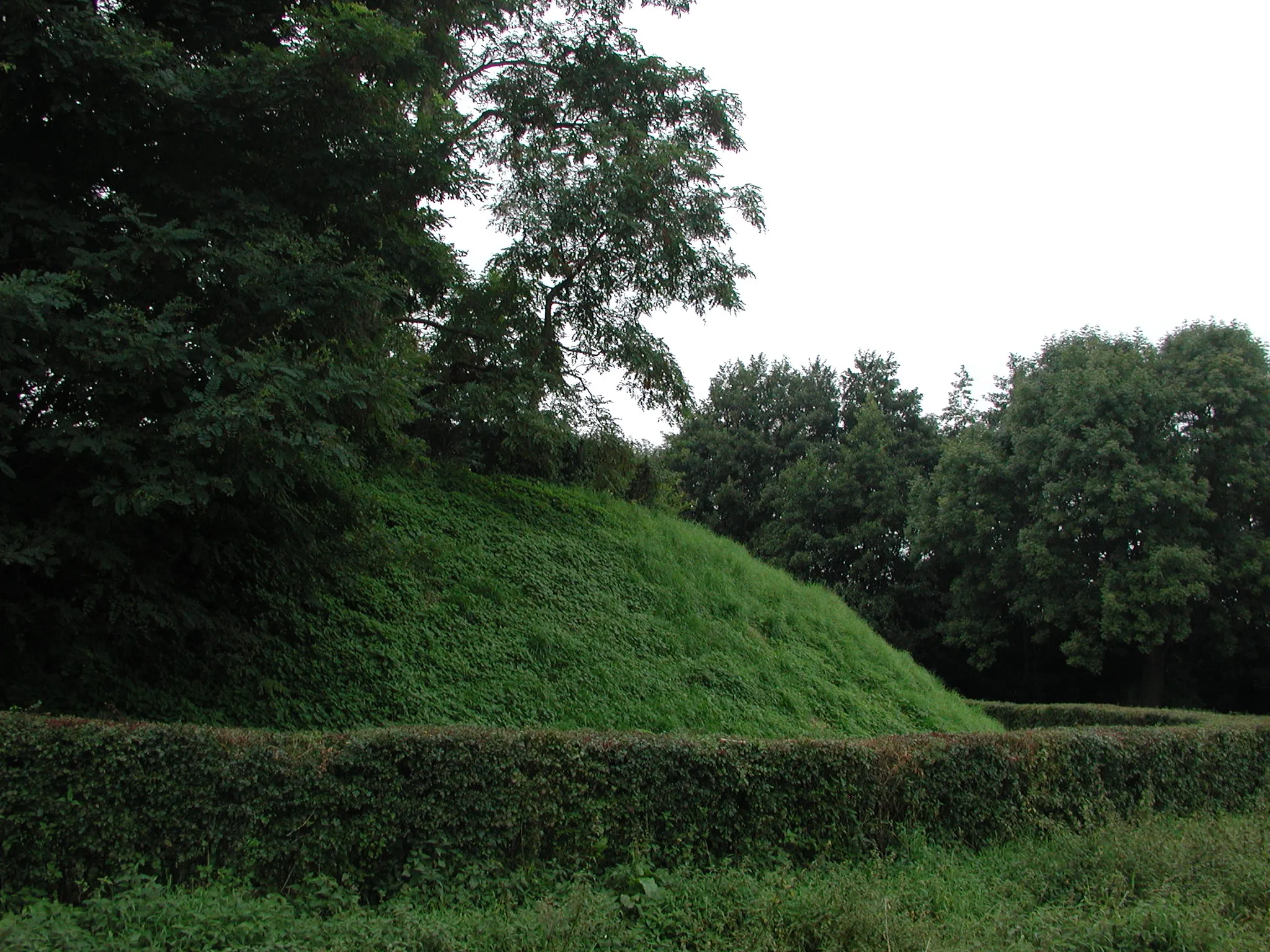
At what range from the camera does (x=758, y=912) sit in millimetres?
5199

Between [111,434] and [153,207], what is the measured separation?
7.74 feet

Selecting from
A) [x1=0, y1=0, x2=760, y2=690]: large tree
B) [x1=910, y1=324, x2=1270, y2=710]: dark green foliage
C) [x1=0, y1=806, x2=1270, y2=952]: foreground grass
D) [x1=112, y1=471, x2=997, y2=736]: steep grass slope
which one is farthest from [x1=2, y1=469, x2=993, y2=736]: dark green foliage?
[x1=910, y1=324, x2=1270, y2=710]: dark green foliage

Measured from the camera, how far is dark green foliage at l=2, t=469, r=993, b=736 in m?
8.41

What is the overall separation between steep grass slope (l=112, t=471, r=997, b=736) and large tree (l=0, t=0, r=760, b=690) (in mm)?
981

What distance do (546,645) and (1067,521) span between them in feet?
66.2

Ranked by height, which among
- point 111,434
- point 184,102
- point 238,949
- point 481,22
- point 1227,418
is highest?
point 481,22

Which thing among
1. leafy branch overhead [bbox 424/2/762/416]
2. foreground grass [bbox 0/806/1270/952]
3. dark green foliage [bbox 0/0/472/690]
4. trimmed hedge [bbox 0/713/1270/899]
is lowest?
foreground grass [bbox 0/806/1270/952]

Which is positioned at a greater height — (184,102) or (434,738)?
(184,102)

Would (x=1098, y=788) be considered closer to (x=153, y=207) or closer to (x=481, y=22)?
(x=153, y=207)

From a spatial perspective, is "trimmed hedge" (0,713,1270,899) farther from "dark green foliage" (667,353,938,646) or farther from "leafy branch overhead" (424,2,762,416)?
"dark green foliage" (667,353,938,646)

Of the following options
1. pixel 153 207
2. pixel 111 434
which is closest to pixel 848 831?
pixel 111 434

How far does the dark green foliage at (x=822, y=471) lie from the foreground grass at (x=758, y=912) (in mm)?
24017

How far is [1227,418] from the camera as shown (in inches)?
966

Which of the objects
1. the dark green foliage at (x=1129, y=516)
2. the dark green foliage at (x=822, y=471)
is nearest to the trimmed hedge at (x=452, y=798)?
the dark green foliage at (x=1129, y=516)
